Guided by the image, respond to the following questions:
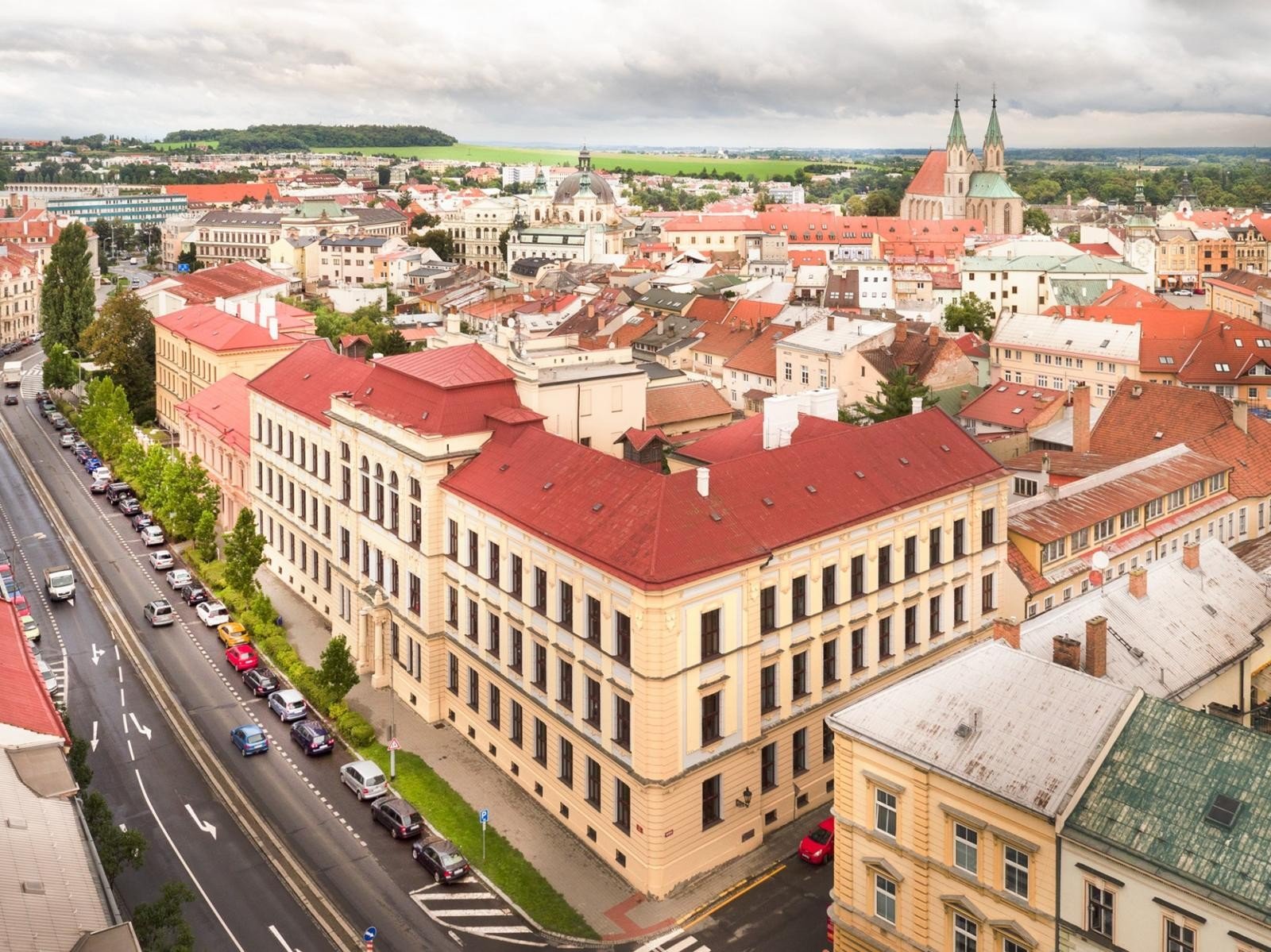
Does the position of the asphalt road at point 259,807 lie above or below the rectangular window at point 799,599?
below

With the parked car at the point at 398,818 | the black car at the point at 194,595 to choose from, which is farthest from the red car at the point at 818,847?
the black car at the point at 194,595

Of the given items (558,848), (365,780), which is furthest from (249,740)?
(558,848)

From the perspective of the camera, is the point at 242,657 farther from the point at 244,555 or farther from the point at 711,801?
the point at 711,801

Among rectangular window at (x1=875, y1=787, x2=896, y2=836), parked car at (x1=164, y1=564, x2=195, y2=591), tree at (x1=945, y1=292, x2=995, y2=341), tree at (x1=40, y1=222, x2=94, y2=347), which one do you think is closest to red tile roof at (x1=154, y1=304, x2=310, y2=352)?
parked car at (x1=164, y1=564, x2=195, y2=591)

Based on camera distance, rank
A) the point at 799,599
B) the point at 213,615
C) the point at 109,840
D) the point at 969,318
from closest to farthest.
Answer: the point at 109,840 < the point at 799,599 < the point at 213,615 < the point at 969,318

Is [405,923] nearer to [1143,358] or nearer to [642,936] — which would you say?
[642,936]

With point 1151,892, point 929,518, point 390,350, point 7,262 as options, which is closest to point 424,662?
point 929,518

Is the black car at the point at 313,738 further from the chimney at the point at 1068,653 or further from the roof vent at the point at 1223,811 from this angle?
the roof vent at the point at 1223,811
